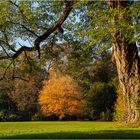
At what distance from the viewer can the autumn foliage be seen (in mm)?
75125

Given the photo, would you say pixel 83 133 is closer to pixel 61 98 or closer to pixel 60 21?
pixel 60 21

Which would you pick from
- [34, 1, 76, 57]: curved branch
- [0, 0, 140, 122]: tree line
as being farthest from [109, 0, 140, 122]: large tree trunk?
[34, 1, 76, 57]: curved branch

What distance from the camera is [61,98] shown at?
77.0 meters

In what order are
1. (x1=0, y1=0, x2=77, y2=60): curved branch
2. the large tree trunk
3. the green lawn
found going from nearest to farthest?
the green lawn < the large tree trunk < (x1=0, y1=0, x2=77, y2=60): curved branch


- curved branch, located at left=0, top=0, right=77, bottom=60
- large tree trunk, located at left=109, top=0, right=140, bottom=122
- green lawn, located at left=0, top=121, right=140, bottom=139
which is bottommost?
green lawn, located at left=0, top=121, right=140, bottom=139

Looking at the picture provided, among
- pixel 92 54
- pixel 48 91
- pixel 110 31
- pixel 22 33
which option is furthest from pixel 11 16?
pixel 48 91

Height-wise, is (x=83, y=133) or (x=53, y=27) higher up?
(x=53, y=27)

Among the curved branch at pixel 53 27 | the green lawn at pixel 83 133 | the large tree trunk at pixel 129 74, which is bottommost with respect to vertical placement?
the green lawn at pixel 83 133

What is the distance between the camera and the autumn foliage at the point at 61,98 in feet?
246

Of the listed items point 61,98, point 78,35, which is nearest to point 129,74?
point 78,35

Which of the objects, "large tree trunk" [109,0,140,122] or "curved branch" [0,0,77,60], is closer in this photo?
"large tree trunk" [109,0,140,122]

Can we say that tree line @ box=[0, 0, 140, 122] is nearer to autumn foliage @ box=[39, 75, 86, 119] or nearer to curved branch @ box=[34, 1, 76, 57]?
curved branch @ box=[34, 1, 76, 57]

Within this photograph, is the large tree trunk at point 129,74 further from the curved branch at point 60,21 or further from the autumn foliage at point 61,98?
the autumn foliage at point 61,98

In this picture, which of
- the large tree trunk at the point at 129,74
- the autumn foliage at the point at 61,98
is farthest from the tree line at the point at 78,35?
the autumn foliage at the point at 61,98
